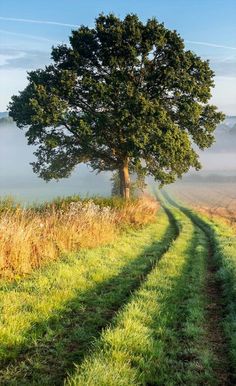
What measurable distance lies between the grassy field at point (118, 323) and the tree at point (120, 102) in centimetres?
1824

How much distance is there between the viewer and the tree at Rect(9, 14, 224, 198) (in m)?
34.2

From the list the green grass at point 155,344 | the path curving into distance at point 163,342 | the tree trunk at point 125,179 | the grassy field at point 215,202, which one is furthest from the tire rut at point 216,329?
the grassy field at point 215,202

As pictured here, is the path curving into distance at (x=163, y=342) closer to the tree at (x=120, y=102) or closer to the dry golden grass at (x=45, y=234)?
the dry golden grass at (x=45, y=234)

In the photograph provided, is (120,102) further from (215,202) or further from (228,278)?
(215,202)

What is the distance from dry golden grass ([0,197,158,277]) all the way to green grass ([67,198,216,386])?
3.80 metres

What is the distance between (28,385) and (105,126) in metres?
30.2

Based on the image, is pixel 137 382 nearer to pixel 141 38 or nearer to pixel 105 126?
pixel 105 126

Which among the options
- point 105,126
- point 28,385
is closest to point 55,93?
point 105,126

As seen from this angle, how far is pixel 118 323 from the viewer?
9.05 meters

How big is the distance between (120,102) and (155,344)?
28.3m

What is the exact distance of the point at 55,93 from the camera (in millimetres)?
35594

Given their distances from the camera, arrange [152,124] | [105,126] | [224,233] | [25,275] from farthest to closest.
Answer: [105,126] < [152,124] < [224,233] < [25,275]

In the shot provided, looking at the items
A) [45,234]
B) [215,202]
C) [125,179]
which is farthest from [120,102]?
[215,202]

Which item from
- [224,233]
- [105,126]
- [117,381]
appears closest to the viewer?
[117,381]
